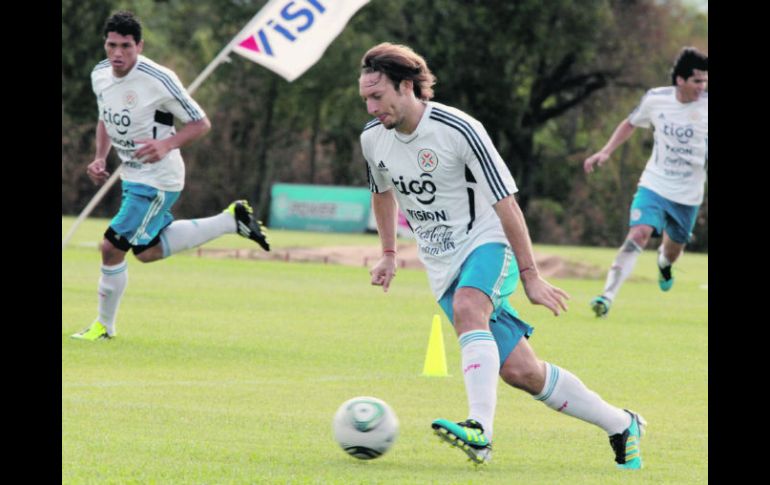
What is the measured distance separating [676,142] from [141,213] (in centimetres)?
619

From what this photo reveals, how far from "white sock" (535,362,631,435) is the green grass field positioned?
21 cm

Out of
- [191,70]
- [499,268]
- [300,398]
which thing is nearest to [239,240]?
[191,70]

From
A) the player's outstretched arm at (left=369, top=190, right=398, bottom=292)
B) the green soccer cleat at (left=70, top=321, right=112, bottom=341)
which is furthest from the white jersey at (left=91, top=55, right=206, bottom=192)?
the player's outstretched arm at (left=369, top=190, right=398, bottom=292)

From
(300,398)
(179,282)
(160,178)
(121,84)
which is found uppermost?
(121,84)

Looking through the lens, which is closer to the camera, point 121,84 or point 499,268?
point 499,268

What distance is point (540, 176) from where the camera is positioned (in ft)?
191

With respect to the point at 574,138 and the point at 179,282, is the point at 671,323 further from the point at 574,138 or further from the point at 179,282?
the point at 574,138

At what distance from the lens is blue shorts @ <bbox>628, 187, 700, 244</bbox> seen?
16.0 meters

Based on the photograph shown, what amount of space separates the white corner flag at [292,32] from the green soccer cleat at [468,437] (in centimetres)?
1049

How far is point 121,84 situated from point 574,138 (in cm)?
4911

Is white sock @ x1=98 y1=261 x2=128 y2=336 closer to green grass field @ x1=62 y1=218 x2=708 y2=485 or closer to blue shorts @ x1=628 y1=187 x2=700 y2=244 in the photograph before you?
green grass field @ x1=62 y1=218 x2=708 y2=485

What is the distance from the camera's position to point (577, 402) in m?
7.14
